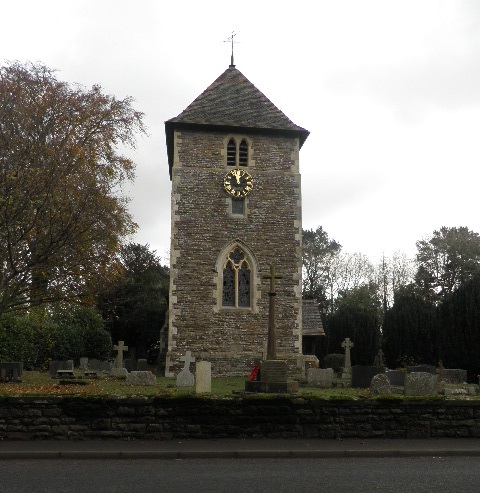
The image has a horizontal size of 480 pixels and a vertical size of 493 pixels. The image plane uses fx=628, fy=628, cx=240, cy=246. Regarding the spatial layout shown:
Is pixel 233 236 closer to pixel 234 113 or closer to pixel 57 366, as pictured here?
pixel 234 113

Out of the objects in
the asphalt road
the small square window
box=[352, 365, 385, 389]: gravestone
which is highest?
the small square window

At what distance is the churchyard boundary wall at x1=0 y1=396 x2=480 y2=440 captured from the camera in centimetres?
991

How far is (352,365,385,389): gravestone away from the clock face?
820 centimetres

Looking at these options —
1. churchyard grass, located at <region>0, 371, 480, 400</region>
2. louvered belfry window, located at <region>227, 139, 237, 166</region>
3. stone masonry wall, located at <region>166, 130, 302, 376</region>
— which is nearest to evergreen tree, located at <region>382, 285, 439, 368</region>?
stone masonry wall, located at <region>166, 130, 302, 376</region>

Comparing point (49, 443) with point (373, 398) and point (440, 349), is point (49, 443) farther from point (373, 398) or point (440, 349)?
point (440, 349)

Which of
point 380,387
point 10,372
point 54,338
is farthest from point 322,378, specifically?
point 54,338

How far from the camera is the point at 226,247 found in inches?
901

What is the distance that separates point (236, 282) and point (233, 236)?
169 cm

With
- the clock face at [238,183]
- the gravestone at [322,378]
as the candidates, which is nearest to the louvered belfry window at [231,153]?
the clock face at [238,183]

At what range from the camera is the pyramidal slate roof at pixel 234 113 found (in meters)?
23.7

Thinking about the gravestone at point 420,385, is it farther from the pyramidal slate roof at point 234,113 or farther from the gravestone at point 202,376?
the pyramidal slate roof at point 234,113

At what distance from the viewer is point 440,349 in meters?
33.3

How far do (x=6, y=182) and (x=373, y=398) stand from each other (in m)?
9.49

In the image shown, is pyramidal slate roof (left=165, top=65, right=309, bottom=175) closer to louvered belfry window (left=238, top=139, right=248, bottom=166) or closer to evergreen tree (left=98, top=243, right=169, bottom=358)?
louvered belfry window (left=238, top=139, right=248, bottom=166)
